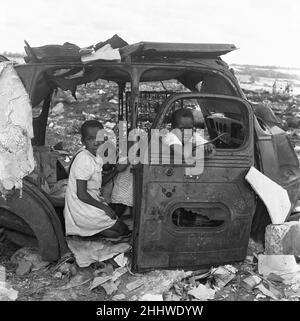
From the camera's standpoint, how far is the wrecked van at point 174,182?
396cm

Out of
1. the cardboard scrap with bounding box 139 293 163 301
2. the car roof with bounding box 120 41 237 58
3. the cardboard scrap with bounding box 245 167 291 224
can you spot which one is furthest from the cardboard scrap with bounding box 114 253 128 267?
the car roof with bounding box 120 41 237 58

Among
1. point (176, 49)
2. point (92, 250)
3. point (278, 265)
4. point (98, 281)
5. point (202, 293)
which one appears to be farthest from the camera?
point (92, 250)

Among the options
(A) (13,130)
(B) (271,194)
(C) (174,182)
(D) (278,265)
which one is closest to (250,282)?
(D) (278,265)

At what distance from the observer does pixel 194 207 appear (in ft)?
13.3

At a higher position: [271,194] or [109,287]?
[271,194]

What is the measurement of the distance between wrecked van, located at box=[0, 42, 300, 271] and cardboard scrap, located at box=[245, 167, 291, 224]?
0.25ft

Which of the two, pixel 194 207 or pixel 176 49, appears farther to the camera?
pixel 194 207

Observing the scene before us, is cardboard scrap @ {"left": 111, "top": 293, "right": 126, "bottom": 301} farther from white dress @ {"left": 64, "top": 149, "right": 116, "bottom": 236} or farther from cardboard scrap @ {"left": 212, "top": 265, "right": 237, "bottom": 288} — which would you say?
cardboard scrap @ {"left": 212, "top": 265, "right": 237, "bottom": 288}

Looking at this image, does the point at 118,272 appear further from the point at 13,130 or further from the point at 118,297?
the point at 13,130

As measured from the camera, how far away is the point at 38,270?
14.6 feet

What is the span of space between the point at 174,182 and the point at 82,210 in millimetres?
906

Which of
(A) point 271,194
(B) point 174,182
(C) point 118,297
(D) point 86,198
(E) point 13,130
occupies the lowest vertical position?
(C) point 118,297

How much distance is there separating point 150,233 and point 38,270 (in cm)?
124

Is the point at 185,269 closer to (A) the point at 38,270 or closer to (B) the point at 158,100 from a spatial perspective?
(A) the point at 38,270
